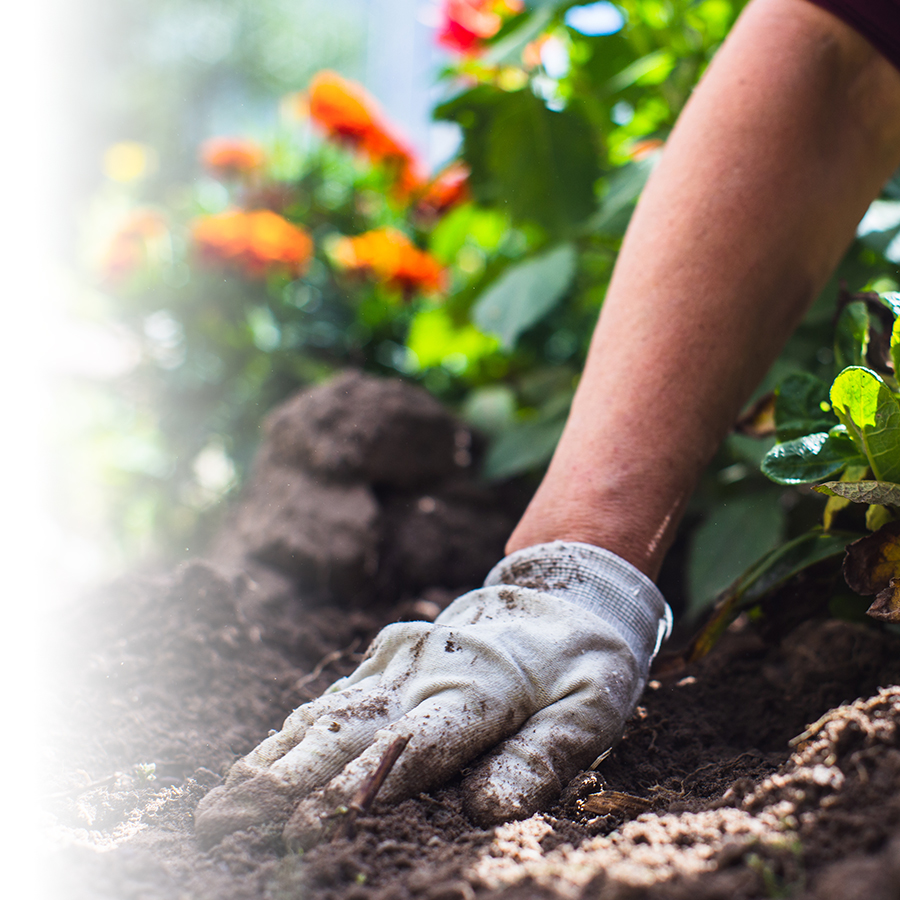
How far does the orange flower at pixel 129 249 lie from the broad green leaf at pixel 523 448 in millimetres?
1332

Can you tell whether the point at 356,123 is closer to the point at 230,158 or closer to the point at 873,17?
the point at 230,158

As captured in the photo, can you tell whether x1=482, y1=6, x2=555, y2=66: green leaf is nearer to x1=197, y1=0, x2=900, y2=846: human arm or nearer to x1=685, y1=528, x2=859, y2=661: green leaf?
x1=197, y1=0, x2=900, y2=846: human arm

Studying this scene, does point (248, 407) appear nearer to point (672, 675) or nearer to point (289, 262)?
point (289, 262)

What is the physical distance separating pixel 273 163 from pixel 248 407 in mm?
901

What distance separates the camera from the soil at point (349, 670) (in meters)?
0.48

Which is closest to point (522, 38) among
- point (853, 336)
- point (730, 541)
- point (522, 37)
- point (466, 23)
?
point (522, 37)

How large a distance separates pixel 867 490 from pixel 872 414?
0.22 ft

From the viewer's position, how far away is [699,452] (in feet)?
2.80

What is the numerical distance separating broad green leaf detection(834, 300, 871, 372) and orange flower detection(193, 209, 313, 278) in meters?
1.52

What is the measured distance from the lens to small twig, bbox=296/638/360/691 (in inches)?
36.4

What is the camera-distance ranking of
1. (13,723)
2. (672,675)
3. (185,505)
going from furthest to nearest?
(185,505), (672,675), (13,723)

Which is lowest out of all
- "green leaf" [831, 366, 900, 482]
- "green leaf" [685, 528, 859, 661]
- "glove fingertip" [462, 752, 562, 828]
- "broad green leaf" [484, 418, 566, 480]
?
"broad green leaf" [484, 418, 566, 480]

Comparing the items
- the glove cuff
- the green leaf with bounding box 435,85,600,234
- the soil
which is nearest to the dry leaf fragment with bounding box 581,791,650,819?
the soil

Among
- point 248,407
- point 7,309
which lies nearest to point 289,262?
point 248,407
